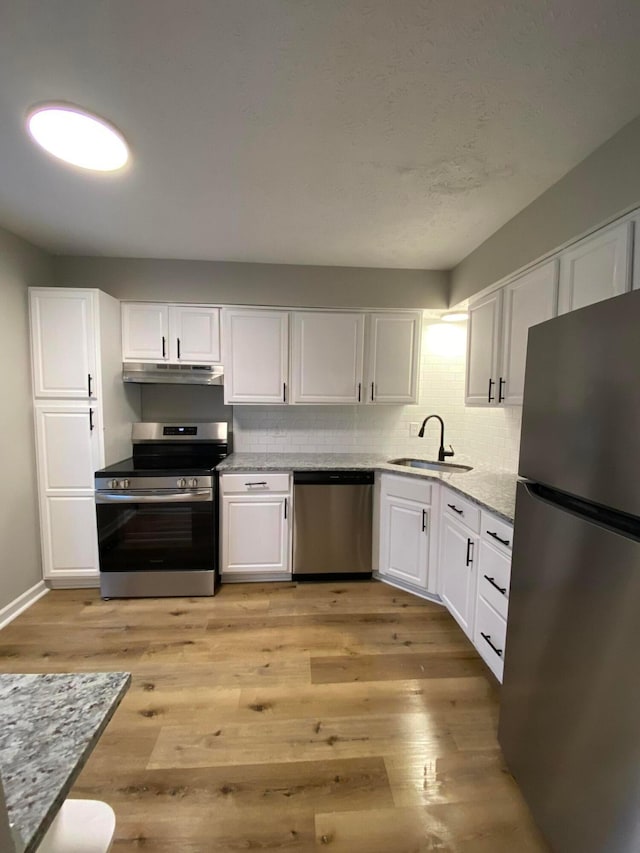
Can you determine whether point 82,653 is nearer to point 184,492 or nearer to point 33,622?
point 33,622

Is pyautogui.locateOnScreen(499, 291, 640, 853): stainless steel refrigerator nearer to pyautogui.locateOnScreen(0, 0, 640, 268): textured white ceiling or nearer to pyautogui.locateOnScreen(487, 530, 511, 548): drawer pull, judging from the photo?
pyautogui.locateOnScreen(487, 530, 511, 548): drawer pull

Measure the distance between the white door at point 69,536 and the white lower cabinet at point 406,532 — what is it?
2.12 m

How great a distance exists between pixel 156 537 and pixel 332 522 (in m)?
1.26

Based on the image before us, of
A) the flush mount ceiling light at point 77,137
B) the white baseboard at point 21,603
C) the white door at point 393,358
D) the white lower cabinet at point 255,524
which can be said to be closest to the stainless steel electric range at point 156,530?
the white lower cabinet at point 255,524

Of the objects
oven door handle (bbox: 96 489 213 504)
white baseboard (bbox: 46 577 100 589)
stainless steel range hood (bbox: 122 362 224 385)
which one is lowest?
white baseboard (bbox: 46 577 100 589)

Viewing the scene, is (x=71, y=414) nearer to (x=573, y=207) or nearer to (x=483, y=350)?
(x=483, y=350)

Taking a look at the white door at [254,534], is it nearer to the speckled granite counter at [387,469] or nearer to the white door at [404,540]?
the speckled granite counter at [387,469]

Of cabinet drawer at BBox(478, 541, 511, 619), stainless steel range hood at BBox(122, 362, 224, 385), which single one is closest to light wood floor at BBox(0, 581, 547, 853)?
cabinet drawer at BBox(478, 541, 511, 619)

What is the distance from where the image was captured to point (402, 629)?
7.07 ft

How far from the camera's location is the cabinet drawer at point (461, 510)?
6.24 ft

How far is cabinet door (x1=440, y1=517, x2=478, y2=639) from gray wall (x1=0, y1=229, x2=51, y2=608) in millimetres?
2808

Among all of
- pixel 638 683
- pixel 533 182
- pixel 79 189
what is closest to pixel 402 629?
pixel 638 683

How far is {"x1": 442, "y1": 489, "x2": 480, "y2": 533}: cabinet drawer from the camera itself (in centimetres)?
190

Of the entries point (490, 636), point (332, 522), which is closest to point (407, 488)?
point (332, 522)
